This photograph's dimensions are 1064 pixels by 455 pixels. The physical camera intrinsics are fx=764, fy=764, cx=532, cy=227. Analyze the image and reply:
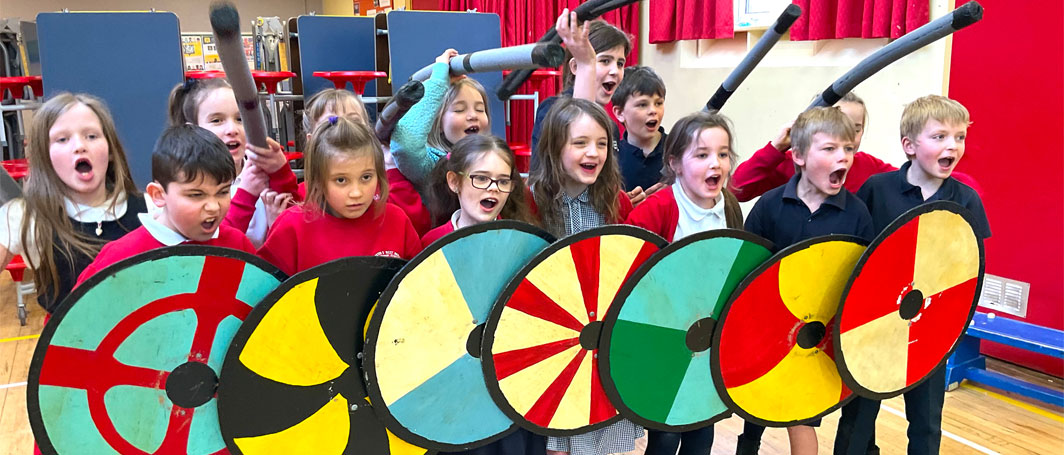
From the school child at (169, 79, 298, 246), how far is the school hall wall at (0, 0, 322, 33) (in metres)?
9.83

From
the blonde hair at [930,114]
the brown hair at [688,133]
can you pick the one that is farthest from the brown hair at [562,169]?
the blonde hair at [930,114]

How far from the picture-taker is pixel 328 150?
1.68m

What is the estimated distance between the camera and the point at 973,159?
12.2 feet

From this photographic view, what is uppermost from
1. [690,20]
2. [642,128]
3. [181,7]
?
[181,7]

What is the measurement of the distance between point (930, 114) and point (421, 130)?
146 centimetres

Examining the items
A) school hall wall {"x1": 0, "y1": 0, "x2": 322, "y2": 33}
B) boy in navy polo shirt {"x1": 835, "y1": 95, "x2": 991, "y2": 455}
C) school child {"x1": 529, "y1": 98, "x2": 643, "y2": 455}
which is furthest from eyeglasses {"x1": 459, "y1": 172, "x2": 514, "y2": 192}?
school hall wall {"x1": 0, "y1": 0, "x2": 322, "y2": 33}

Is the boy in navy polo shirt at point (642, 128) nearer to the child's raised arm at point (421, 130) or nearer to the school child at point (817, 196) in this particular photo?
the school child at point (817, 196)

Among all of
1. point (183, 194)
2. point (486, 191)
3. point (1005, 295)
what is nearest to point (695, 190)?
point (486, 191)

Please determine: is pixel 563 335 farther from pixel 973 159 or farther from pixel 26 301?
pixel 26 301

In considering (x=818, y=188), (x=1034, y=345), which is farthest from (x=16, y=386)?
(x=1034, y=345)

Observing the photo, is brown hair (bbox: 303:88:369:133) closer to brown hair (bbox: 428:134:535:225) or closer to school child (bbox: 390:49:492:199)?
school child (bbox: 390:49:492:199)

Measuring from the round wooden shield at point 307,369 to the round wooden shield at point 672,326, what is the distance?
0.51 metres

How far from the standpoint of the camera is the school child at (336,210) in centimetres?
167

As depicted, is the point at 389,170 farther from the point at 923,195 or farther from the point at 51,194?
the point at 923,195
